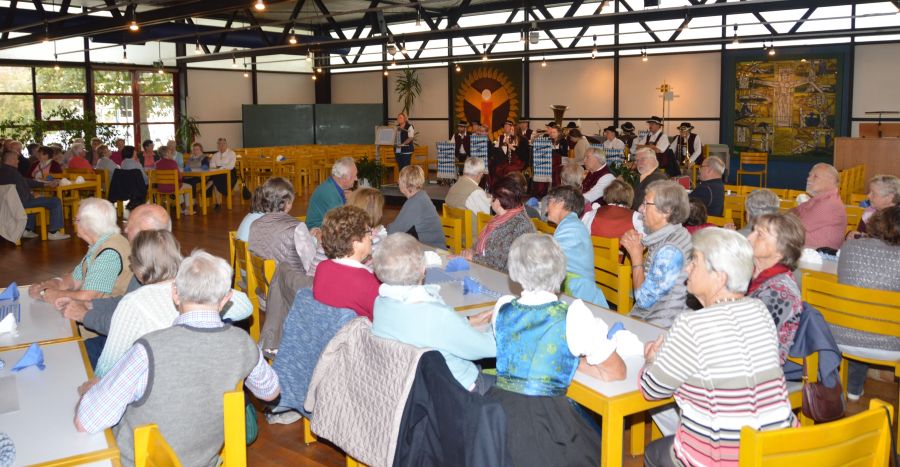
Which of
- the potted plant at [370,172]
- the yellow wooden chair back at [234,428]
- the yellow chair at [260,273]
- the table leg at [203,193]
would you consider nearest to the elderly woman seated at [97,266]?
the yellow chair at [260,273]

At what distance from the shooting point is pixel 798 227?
Answer: 3.33m

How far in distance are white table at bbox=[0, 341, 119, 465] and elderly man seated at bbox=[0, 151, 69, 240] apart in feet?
26.3

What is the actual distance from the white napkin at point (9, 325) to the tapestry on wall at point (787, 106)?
1559 centimetres

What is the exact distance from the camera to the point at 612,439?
2.65 meters

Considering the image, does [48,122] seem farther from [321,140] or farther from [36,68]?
[321,140]

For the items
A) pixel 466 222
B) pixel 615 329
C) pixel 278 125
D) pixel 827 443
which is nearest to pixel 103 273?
pixel 615 329

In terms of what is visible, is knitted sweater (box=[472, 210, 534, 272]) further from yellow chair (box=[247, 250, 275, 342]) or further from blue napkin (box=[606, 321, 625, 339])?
blue napkin (box=[606, 321, 625, 339])

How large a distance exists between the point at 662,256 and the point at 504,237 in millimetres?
1421

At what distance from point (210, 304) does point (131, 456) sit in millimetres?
569

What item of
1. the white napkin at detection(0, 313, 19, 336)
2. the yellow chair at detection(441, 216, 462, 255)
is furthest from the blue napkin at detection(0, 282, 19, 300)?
the yellow chair at detection(441, 216, 462, 255)

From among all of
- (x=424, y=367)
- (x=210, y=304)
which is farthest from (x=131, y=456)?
(x=424, y=367)

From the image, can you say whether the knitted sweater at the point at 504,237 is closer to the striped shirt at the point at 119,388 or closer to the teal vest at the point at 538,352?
the teal vest at the point at 538,352

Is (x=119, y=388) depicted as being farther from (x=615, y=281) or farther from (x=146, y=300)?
(x=615, y=281)

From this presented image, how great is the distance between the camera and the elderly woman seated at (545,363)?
266 centimetres
